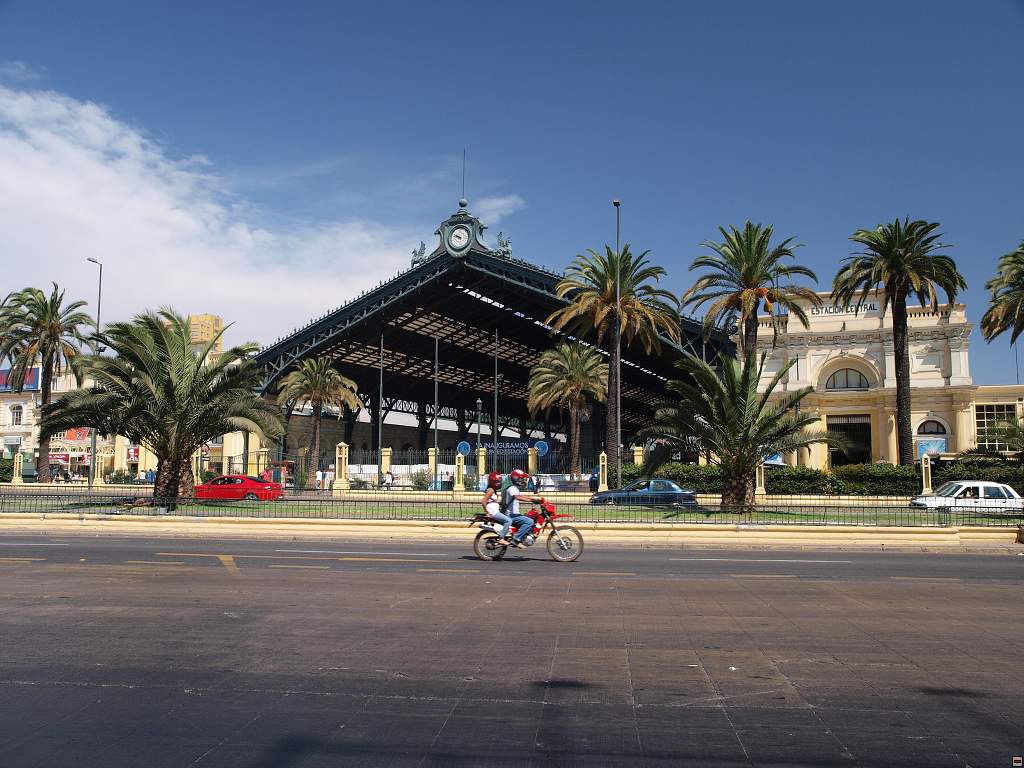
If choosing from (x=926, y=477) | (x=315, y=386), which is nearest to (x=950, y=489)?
(x=926, y=477)

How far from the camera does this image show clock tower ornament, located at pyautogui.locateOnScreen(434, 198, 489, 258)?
4853cm

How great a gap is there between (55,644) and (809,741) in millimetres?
6666

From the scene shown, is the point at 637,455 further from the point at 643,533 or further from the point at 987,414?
the point at 643,533

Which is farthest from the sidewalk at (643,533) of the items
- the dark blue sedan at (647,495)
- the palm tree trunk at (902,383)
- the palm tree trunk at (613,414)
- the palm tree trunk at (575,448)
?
the palm tree trunk at (575,448)

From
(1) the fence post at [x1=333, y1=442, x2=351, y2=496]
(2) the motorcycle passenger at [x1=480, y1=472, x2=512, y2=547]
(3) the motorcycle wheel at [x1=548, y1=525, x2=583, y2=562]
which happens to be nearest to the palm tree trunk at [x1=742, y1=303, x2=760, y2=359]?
(1) the fence post at [x1=333, y1=442, x2=351, y2=496]

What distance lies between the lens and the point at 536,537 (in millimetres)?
14891

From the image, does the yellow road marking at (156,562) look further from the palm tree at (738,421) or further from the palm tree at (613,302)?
the palm tree at (613,302)

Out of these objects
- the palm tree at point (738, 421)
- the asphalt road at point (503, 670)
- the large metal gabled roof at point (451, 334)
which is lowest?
the asphalt road at point (503, 670)

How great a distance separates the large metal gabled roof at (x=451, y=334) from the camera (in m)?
49.1

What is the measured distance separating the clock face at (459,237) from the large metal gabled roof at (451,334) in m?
0.22

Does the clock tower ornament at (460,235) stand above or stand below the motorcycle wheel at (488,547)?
above

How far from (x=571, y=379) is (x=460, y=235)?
11584 millimetres

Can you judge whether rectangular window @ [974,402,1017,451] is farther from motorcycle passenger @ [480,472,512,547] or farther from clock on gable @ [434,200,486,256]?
motorcycle passenger @ [480,472,512,547]

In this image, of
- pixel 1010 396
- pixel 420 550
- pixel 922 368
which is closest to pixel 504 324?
pixel 922 368
